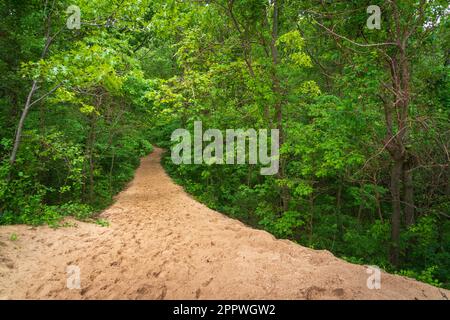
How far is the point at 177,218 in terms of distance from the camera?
7.44 metres

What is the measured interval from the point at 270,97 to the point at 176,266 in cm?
536

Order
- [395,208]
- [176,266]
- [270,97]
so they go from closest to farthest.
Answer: [176,266], [395,208], [270,97]

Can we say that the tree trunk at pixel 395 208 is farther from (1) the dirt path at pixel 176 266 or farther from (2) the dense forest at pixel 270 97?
(1) the dirt path at pixel 176 266

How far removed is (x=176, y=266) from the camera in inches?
174

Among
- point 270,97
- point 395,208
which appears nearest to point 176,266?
point 270,97

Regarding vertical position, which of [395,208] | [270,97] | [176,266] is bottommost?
[176,266]

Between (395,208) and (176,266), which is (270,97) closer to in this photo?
(395,208)

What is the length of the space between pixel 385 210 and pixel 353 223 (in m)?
3.51

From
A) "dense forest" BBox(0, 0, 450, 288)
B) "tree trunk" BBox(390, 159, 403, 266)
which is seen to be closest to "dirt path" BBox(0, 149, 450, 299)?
"dense forest" BBox(0, 0, 450, 288)

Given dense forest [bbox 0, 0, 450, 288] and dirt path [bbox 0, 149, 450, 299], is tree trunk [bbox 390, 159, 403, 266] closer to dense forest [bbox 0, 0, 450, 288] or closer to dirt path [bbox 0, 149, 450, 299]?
dense forest [bbox 0, 0, 450, 288]

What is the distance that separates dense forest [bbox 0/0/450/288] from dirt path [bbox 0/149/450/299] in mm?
1811

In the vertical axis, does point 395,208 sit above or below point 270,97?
below

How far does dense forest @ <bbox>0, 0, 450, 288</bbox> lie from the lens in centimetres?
607

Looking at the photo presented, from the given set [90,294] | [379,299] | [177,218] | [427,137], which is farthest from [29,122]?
[427,137]
